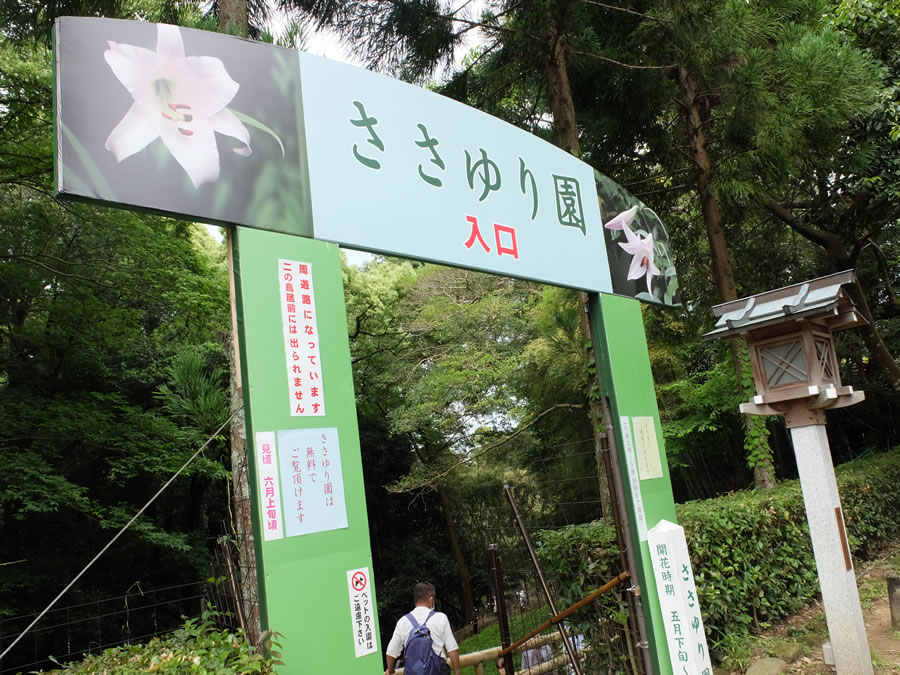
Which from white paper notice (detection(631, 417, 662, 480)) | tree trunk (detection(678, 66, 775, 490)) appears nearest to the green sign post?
white paper notice (detection(631, 417, 662, 480))

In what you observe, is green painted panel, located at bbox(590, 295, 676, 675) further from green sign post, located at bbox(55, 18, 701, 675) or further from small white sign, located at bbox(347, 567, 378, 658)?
small white sign, located at bbox(347, 567, 378, 658)

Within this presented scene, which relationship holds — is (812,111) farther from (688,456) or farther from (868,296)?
(688,456)

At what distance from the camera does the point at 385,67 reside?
23.7 ft

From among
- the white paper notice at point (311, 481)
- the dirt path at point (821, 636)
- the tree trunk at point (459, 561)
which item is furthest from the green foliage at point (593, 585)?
the tree trunk at point (459, 561)

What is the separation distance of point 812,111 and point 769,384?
336 centimetres

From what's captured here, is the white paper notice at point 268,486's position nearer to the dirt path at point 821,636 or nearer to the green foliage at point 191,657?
the green foliage at point 191,657

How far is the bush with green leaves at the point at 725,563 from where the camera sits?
4.56 m

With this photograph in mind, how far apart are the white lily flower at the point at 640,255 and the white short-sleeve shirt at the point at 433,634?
2861 millimetres

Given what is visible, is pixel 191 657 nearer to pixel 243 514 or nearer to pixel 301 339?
pixel 243 514

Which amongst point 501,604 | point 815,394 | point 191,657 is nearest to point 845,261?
point 815,394

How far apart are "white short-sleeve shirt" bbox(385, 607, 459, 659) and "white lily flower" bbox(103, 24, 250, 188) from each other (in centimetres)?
283

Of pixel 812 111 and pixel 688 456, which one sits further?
pixel 688 456

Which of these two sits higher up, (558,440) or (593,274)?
(593,274)

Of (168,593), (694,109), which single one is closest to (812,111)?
(694,109)
